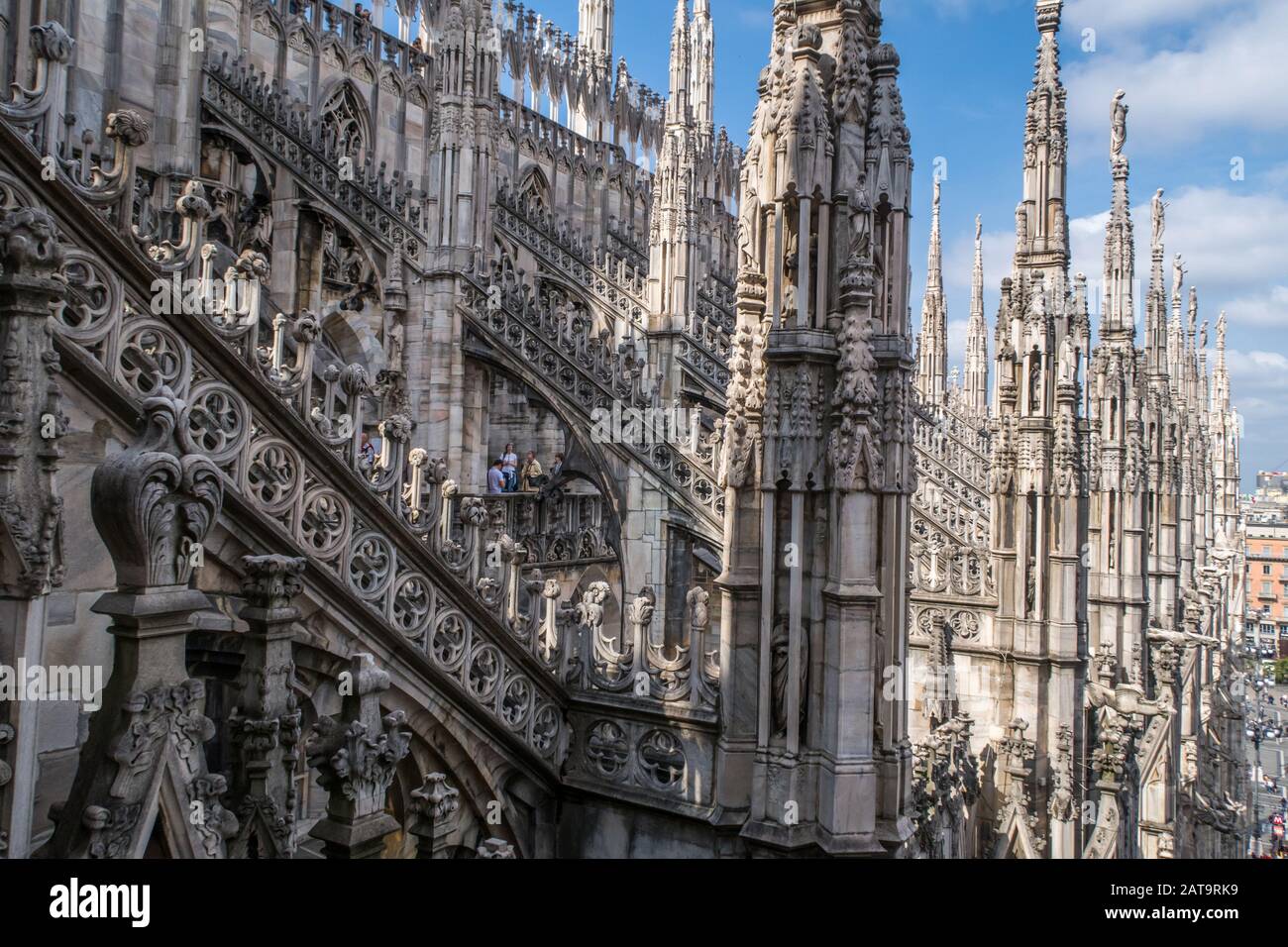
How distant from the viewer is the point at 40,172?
4.98m

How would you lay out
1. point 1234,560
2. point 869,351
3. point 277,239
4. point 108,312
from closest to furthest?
point 108,312 → point 869,351 → point 277,239 → point 1234,560

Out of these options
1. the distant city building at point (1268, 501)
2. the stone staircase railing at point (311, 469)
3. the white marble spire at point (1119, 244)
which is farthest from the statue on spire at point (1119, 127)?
the distant city building at point (1268, 501)

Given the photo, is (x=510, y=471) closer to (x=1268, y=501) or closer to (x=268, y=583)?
(x=268, y=583)

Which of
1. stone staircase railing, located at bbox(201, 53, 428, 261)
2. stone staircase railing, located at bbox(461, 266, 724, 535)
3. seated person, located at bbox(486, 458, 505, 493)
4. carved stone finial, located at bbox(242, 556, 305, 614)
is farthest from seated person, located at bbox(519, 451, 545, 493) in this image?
carved stone finial, located at bbox(242, 556, 305, 614)

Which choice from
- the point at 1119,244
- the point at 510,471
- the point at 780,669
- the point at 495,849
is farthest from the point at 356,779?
the point at 1119,244

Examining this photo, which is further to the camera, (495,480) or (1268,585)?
(1268,585)

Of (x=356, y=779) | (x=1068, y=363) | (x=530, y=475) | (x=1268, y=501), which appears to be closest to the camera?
(x=356, y=779)

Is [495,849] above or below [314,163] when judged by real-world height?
below

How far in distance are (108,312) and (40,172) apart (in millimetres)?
842

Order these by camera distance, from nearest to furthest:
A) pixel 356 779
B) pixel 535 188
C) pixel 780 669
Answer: pixel 356 779
pixel 780 669
pixel 535 188

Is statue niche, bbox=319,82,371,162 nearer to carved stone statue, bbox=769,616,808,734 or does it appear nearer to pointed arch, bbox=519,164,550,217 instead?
pointed arch, bbox=519,164,550,217
